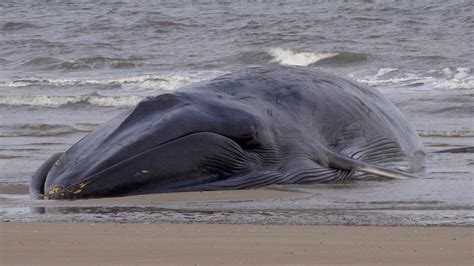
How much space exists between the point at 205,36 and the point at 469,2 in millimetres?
10091

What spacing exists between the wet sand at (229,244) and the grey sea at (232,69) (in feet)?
1.35

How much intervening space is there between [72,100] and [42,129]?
4.39m

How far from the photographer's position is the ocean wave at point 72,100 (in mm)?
18797

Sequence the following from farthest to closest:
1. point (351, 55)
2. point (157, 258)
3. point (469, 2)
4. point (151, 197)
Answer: point (469, 2) < point (351, 55) < point (151, 197) < point (157, 258)

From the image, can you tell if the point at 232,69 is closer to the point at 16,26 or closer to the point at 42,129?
the point at 42,129

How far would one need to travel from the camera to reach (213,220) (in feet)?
20.8

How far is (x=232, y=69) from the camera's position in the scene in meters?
24.6

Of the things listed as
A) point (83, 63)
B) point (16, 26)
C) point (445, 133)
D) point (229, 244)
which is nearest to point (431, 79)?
point (445, 133)

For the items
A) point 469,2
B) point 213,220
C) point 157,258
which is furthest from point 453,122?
point 469,2

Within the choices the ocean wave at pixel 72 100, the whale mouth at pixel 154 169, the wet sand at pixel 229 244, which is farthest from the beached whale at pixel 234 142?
the ocean wave at pixel 72 100

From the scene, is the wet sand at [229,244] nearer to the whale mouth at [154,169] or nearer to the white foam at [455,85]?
the whale mouth at [154,169]

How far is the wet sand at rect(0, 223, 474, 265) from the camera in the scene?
16.2 feet

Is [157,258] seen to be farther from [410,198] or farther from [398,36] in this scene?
[398,36]

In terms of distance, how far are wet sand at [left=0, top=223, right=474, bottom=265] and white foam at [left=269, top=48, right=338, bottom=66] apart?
68.4 ft
